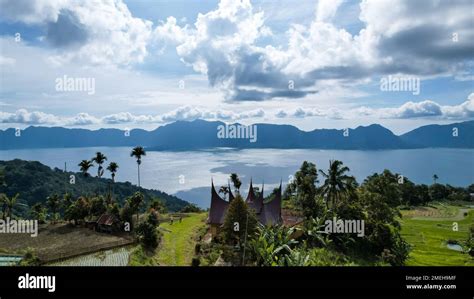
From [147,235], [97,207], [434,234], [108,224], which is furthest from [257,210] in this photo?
[434,234]

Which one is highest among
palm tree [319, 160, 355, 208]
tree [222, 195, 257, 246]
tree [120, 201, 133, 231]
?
palm tree [319, 160, 355, 208]

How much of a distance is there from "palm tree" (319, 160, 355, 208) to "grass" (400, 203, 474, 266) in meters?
7.17

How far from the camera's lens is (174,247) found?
2523 centimetres

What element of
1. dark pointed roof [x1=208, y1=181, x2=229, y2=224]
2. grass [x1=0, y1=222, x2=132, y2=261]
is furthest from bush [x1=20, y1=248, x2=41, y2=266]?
dark pointed roof [x1=208, y1=181, x2=229, y2=224]

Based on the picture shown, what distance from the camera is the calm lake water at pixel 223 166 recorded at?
238 ft

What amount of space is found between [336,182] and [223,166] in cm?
4614

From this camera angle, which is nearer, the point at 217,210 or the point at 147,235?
the point at 147,235

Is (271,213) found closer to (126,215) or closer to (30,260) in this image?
(126,215)

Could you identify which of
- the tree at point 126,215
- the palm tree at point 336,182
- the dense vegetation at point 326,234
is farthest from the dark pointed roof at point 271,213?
the tree at point 126,215

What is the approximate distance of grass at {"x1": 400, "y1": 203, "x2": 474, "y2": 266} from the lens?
25609 mm

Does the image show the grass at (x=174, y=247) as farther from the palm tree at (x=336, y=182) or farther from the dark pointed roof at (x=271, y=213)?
the palm tree at (x=336, y=182)

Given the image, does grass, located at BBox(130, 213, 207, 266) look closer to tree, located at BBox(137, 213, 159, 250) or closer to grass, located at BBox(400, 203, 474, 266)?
tree, located at BBox(137, 213, 159, 250)
